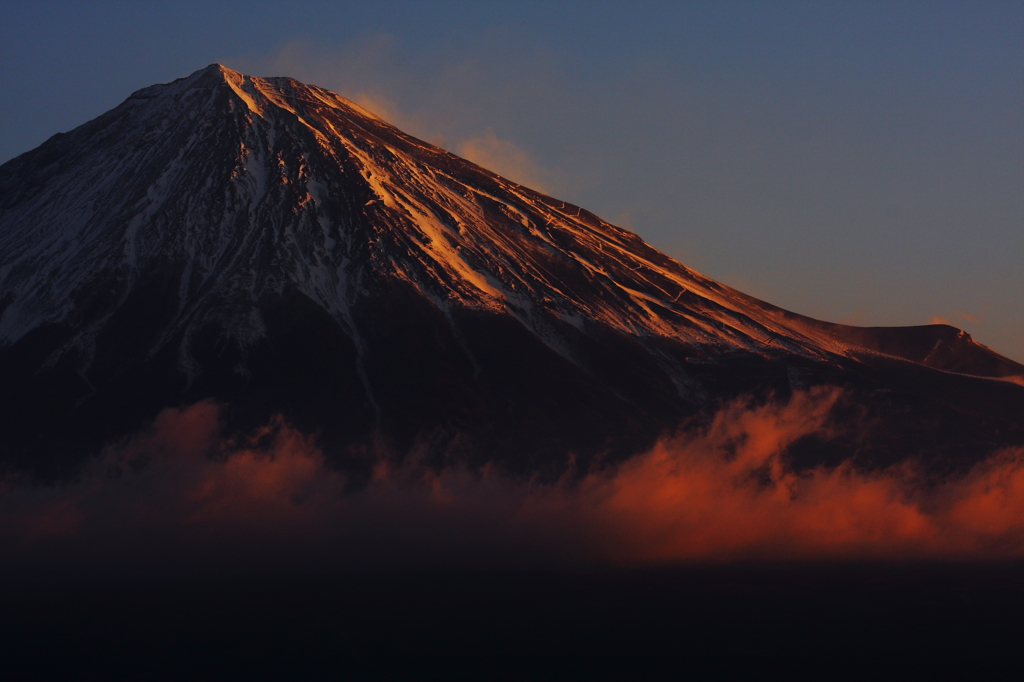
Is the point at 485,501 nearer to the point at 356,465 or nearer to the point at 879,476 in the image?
the point at 356,465

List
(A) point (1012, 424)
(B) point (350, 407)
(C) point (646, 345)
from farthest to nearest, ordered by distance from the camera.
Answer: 1. (A) point (1012, 424)
2. (C) point (646, 345)
3. (B) point (350, 407)

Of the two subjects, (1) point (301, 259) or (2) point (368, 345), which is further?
(1) point (301, 259)

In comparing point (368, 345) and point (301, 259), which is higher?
point (301, 259)

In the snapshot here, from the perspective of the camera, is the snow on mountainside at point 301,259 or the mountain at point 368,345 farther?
the snow on mountainside at point 301,259

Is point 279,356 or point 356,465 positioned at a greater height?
point 279,356

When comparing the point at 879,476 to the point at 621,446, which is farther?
the point at 879,476

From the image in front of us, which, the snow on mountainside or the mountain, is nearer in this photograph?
the mountain

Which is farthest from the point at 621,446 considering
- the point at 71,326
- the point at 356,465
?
the point at 71,326

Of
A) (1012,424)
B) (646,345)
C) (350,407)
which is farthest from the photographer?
(1012,424)
